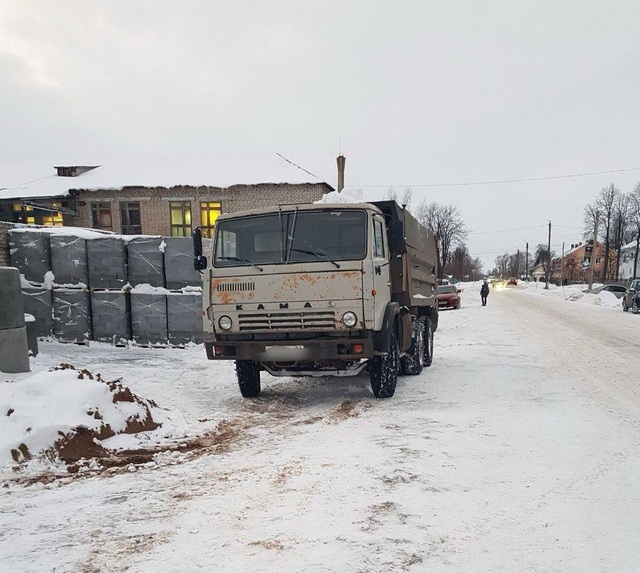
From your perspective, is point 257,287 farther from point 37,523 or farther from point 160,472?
point 37,523

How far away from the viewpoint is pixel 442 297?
1016 inches

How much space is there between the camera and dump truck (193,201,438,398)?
5.40m

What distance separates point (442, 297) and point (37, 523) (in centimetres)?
2460

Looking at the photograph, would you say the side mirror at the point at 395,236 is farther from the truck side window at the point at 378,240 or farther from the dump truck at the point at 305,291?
the truck side window at the point at 378,240

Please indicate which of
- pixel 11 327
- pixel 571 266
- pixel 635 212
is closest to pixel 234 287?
pixel 11 327

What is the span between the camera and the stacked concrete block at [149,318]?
1008cm

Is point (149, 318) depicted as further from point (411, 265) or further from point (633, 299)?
point (633, 299)

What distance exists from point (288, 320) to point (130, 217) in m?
24.9

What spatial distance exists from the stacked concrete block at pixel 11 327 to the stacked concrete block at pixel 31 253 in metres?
4.45

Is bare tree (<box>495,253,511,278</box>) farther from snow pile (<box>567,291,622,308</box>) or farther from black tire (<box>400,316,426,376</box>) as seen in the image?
black tire (<box>400,316,426,376</box>)

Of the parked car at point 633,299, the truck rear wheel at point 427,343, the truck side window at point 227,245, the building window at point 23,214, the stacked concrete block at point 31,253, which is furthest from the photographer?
the building window at point 23,214

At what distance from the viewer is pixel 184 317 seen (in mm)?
10125

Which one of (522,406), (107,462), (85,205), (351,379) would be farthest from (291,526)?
(85,205)

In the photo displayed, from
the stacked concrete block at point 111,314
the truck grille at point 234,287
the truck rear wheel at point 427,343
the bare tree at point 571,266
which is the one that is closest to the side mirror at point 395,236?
the truck grille at point 234,287
